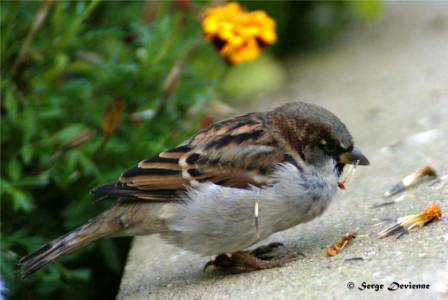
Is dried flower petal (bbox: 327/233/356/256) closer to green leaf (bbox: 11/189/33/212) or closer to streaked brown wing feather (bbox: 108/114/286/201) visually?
streaked brown wing feather (bbox: 108/114/286/201)

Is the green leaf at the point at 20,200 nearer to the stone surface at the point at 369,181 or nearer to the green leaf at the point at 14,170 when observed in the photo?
the green leaf at the point at 14,170

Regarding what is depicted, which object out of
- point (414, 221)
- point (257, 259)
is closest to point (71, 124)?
point (257, 259)

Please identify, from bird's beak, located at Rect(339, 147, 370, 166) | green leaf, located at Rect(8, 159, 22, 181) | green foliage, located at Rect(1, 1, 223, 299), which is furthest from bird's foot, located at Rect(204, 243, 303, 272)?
green leaf, located at Rect(8, 159, 22, 181)

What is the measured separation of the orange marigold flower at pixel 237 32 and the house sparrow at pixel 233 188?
2.05ft

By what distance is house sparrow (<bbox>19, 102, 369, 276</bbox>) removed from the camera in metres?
3.58

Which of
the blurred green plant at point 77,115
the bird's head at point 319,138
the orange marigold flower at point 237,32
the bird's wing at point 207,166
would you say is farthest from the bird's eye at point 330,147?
the blurred green plant at point 77,115

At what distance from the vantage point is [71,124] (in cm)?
472

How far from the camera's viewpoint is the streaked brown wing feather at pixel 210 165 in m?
3.65

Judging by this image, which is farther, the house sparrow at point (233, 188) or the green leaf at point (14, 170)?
the green leaf at point (14, 170)

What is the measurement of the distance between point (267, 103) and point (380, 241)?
10.1 ft

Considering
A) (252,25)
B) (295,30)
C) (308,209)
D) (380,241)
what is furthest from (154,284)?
(295,30)

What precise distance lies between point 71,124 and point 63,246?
43.6 inches

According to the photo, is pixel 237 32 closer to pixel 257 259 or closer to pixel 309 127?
pixel 309 127

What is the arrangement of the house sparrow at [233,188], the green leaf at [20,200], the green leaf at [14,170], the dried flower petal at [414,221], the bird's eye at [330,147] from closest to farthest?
1. the dried flower petal at [414,221]
2. the house sparrow at [233,188]
3. the bird's eye at [330,147]
4. the green leaf at [20,200]
5. the green leaf at [14,170]
